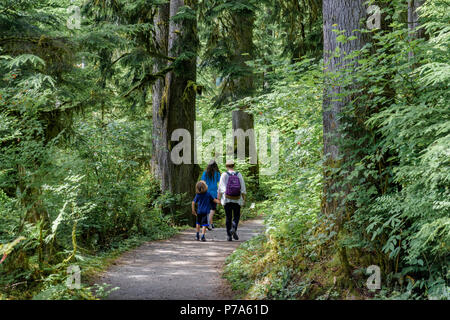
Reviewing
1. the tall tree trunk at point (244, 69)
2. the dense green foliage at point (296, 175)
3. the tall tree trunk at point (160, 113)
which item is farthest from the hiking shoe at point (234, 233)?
the tall tree trunk at point (160, 113)

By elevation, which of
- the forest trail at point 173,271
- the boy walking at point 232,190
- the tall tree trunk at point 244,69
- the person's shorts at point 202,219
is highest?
the tall tree trunk at point 244,69

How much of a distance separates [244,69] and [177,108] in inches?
95.5

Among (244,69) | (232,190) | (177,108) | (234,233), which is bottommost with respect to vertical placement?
(234,233)

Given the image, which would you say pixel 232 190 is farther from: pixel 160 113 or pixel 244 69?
pixel 160 113

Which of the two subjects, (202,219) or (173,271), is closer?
(173,271)

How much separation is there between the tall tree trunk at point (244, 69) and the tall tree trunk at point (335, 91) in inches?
85.3

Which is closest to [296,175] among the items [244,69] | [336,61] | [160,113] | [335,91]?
[335,91]

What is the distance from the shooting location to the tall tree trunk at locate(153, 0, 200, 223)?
13.5 m

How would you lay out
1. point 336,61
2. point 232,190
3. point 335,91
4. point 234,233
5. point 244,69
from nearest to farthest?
1. point 335,91
2. point 336,61
3. point 232,190
4. point 234,233
5. point 244,69

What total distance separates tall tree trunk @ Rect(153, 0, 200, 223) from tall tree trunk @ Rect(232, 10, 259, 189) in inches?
57.5

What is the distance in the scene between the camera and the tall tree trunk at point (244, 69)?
13.4m

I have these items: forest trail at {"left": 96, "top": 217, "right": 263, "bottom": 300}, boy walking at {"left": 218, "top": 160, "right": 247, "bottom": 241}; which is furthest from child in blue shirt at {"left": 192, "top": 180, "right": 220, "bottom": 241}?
boy walking at {"left": 218, "top": 160, "right": 247, "bottom": 241}

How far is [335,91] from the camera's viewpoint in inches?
244

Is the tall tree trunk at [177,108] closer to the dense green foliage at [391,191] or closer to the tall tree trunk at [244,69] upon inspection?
the tall tree trunk at [244,69]
